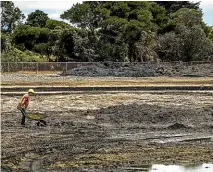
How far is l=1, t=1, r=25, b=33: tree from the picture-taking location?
292ft

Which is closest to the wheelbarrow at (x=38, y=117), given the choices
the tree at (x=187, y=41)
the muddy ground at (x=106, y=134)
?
the muddy ground at (x=106, y=134)

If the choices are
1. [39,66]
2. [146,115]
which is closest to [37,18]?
[39,66]

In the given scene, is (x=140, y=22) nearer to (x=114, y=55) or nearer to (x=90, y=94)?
(x=114, y=55)

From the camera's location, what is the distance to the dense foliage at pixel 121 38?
58125 millimetres

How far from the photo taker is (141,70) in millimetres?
49281

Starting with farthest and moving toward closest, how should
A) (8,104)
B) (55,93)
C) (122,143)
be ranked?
(55,93) → (8,104) → (122,143)

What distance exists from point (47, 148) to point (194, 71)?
37375mm

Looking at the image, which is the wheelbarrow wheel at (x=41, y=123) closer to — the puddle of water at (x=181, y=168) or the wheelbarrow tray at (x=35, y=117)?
the wheelbarrow tray at (x=35, y=117)

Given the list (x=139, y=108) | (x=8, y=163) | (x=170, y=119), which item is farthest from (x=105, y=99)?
(x=8, y=163)

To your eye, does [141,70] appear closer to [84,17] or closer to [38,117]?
[84,17]

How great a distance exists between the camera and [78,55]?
5938cm

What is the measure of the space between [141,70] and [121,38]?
11621mm

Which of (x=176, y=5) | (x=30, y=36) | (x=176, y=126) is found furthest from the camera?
(x=176, y=5)

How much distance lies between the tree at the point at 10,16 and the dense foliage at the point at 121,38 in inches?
886
